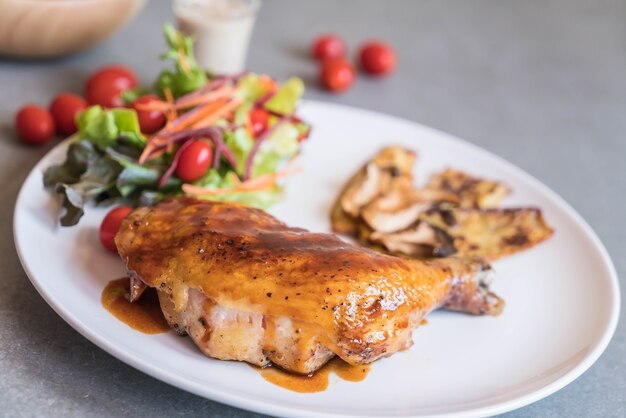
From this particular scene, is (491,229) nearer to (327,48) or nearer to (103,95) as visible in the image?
(103,95)

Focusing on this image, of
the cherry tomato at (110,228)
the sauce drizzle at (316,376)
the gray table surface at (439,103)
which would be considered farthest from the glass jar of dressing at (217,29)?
the sauce drizzle at (316,376)

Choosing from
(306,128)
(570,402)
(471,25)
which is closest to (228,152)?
(306,128)

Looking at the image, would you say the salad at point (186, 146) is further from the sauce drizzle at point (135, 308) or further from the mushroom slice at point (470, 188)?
the mushroom slice at point (470, 188)

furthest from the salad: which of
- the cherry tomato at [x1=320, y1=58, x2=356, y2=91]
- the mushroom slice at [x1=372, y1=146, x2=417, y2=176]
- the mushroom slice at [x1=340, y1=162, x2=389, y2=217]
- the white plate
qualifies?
the cherry tomato at [x1=320, y1=58, x2=356, y2=91]

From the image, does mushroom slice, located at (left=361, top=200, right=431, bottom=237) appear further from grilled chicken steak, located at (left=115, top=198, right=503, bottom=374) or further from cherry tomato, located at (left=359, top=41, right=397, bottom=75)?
cherry tomato, located at (left=359, top=41, right=397, bottom=75)

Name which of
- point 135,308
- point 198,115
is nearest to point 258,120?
point 198,115

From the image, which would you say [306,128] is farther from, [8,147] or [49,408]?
[49,408]
